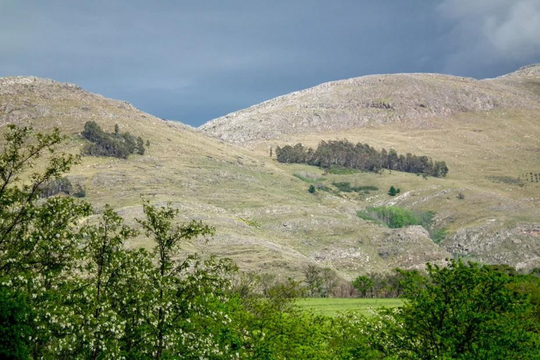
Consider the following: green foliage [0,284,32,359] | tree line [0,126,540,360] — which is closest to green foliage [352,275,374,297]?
tree line [0,126,540,360]

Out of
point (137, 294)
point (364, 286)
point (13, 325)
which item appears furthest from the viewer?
point (364, 286)

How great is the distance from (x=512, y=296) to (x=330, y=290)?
136 m

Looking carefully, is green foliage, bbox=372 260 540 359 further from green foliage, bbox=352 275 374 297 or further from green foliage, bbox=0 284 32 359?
green foliage, bbox=352 275 374 297

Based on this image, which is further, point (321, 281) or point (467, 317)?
point (321, 281)

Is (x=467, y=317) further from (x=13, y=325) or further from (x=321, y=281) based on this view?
(x=321, y=281)

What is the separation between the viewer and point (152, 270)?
30.5 m

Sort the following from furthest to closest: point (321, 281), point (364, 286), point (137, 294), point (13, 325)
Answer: point (321, 281), point (364, 286), point (137, 294), point (13, 325)

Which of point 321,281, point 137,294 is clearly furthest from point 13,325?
point 321,281

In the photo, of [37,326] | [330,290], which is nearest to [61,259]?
[37,326]

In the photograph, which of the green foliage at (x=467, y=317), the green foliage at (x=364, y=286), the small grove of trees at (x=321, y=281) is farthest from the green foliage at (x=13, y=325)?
the green foliage at (x=364, y=286)

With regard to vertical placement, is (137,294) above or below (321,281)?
above

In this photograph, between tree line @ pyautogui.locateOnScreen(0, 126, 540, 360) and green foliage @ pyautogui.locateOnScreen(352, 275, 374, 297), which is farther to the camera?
green foliage @ pyautogui.locateOnScreen(352, 275, 374, 297)

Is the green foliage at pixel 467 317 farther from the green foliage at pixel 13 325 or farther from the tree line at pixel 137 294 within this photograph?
the green foliage at pixel 13 325

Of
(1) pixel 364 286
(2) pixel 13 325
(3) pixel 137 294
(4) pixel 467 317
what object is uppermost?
(3) pixel 137 294
